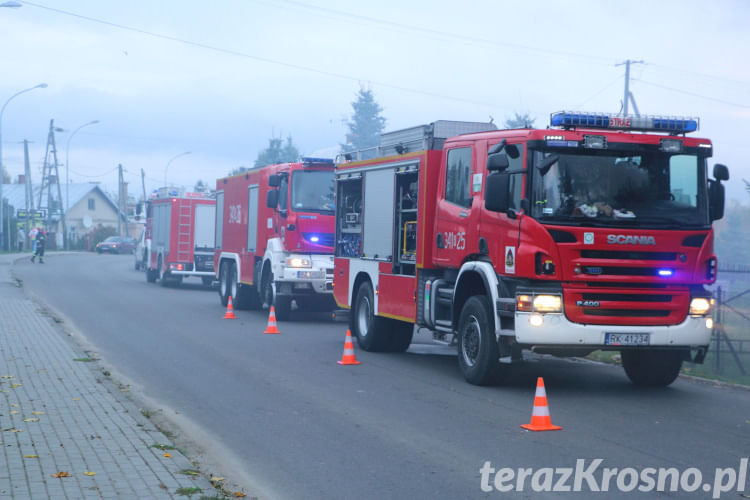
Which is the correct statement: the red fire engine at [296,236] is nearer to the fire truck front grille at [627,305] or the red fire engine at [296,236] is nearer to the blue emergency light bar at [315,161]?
the blue emergency light bar at [315,161]

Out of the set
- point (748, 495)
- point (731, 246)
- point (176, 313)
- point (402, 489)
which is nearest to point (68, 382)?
point (402, 489)

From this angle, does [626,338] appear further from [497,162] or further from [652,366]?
[497,162]

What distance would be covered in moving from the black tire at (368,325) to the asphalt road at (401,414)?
331mm

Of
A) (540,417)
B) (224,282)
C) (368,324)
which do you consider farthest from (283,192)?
(540,417)

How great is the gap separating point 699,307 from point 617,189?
1613 millimetres

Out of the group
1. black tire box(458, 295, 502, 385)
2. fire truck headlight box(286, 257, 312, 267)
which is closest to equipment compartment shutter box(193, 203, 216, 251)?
fire truck headlight box(286, 257, 312, 267)

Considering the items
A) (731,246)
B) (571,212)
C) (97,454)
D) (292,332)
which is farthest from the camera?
(731,246)

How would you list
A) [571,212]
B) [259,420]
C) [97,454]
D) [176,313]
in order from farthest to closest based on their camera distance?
[176,313]
[571,212]
[259,420]
[97,454]

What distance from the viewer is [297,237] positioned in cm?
1906

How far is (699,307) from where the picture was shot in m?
10.4

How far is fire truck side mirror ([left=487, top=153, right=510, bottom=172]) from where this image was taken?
33.4ft

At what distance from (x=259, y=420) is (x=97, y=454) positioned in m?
2.21

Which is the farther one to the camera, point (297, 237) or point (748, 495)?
point (297, 237)

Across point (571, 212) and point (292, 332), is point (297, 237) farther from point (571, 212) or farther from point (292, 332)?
point (571, 212)
